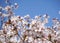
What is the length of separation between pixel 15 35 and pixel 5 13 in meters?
0.85

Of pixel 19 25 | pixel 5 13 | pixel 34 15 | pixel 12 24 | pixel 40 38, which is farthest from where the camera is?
pixel 5 13

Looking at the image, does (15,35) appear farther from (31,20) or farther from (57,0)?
(57,0)

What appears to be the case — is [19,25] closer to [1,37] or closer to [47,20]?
[1,37]

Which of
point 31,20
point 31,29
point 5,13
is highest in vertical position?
point 5,13

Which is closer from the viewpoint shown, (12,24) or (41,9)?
(12,24)

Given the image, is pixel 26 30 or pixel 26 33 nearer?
pixel 26 33

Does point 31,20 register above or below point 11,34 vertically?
above

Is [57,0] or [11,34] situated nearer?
[11,34]

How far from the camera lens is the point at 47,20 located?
288cm

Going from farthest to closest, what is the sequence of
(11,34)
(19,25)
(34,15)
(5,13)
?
(5,13), (34,15), (19,25), (11,34)

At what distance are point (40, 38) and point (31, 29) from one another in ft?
0.93

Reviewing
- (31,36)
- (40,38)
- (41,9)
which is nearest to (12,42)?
(31,36)

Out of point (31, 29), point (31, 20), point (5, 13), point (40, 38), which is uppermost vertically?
point (5, 13)

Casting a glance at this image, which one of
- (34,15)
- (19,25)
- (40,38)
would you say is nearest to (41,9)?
(34,15)
